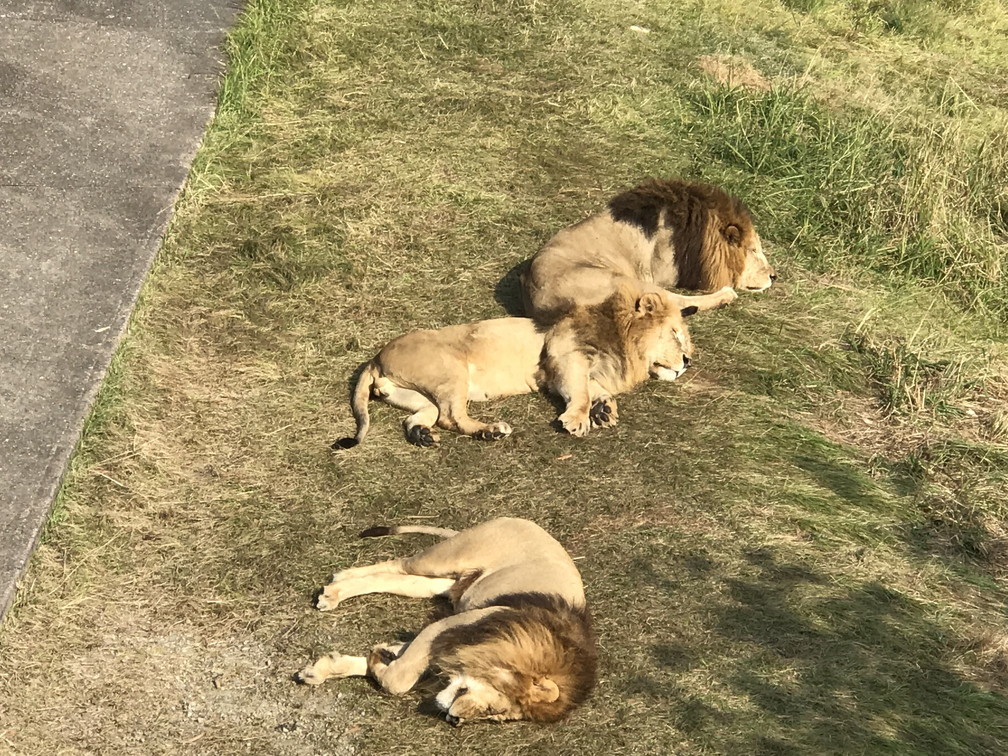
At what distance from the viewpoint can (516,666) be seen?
372cm

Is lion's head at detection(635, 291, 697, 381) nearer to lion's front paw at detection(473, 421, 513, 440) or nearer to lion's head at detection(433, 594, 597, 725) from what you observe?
lion's front paw at detection(473, 421, 513, 440)

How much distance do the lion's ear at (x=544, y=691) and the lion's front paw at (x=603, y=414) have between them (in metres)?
1.89

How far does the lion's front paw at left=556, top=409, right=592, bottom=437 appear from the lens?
17.6 ft

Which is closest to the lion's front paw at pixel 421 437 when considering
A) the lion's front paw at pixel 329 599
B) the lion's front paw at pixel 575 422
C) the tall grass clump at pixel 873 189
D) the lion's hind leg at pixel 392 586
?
the lion's front paw at pixel 575 422

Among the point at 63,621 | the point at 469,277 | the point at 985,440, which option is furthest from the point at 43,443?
the point at 985,440

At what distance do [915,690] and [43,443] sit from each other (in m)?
3.43

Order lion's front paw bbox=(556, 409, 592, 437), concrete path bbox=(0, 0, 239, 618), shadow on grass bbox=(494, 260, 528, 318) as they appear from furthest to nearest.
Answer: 1. shadow on grass bbox=(494, 260, 528, 318)
2. lion's front paw bbox=(556, 409, 592, 437)
3. concrete path bbox=(0, 0, 239, 618)

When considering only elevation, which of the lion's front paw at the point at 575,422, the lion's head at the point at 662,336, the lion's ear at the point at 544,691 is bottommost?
the lion's front paw at the point at 575,422

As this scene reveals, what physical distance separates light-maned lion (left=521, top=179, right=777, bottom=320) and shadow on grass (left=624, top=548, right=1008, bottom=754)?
6.32 ft

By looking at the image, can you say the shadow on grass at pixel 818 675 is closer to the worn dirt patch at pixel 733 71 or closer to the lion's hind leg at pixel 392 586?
the lion's hind leg at pixel 392 586

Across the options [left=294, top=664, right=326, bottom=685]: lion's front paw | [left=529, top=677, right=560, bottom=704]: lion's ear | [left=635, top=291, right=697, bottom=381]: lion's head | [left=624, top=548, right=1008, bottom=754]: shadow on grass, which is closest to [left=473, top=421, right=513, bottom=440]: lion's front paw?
[left=635, top=291, right=697, bottom=381]: lion's head

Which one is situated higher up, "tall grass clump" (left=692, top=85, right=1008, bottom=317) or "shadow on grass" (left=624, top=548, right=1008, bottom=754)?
"tall grass clump" (left=692, top=85, right=1008, bottom=317)

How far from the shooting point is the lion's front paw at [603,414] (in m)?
5.51

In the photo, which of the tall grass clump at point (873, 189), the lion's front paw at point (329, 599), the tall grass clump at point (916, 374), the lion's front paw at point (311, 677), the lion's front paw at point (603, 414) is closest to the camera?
the lion's front paw at point (311, 677)
